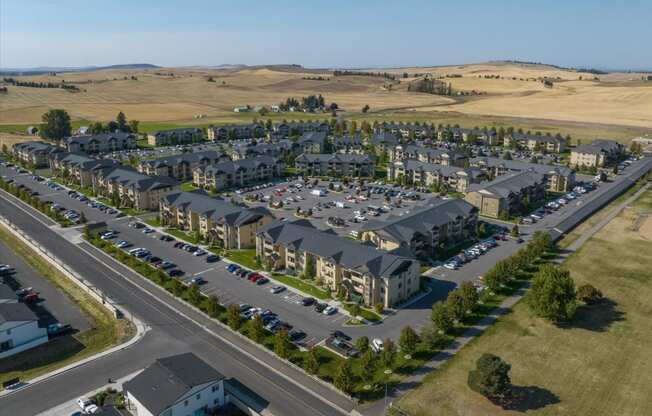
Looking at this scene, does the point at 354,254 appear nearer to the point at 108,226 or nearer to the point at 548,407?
the point at 548,407

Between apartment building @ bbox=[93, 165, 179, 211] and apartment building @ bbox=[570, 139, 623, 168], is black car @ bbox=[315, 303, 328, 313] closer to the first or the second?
apartment building @ bbox=[93, 165, 179, 211]

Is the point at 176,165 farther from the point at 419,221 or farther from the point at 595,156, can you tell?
the point at 595,156

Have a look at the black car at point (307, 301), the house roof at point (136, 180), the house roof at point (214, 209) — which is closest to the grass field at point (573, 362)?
the black car at point (307, 301)

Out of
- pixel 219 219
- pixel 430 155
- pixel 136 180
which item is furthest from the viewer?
pixel 430 155

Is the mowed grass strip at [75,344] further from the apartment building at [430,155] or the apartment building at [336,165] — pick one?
the apartment building at [430,155]

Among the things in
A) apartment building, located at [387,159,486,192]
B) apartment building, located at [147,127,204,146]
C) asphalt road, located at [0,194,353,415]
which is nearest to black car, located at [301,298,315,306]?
asphalt road, located at [0,194,353,415]

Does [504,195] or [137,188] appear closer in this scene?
[504,195]

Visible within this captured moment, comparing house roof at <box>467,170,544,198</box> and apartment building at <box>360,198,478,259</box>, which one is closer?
apartment building at <box>360,198,478,259</box>

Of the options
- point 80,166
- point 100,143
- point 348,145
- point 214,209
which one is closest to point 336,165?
point 348,145
